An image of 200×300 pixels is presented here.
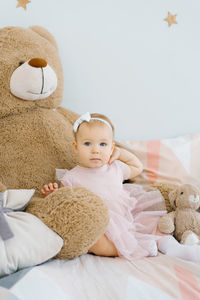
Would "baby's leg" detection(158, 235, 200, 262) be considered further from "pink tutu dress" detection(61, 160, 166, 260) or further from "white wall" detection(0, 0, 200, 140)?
"white wall" detection(0, 0, 200, 140)

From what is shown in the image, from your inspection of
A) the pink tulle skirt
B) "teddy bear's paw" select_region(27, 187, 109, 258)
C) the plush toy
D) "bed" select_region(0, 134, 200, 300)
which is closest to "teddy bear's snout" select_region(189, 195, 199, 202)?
the plush toy

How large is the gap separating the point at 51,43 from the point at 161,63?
1.94ft

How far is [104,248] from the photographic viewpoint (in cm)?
109

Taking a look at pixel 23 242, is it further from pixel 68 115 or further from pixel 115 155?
pixel 68 115

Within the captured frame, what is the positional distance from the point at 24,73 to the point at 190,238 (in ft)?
2.65

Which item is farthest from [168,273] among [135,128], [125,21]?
[125,21]

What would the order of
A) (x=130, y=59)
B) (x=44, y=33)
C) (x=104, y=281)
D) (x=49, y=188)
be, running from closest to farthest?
(x=104, y=281), (x=49, y=188), (x=44, y=33), (x=130, y=59)

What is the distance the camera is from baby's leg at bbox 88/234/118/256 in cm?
109

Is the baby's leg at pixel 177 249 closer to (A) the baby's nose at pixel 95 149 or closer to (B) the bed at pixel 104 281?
(B) the bed at pixel 104 281

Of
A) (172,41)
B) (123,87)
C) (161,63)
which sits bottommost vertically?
(123,87)

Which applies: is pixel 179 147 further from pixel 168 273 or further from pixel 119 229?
pixel 168 273

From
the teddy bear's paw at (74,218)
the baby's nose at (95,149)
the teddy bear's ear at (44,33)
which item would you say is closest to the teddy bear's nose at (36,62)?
the teddy bear's ear at (44,33)

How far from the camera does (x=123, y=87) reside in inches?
67.7

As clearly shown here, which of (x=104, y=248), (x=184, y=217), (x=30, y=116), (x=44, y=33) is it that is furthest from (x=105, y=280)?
(x=44, y=33)
